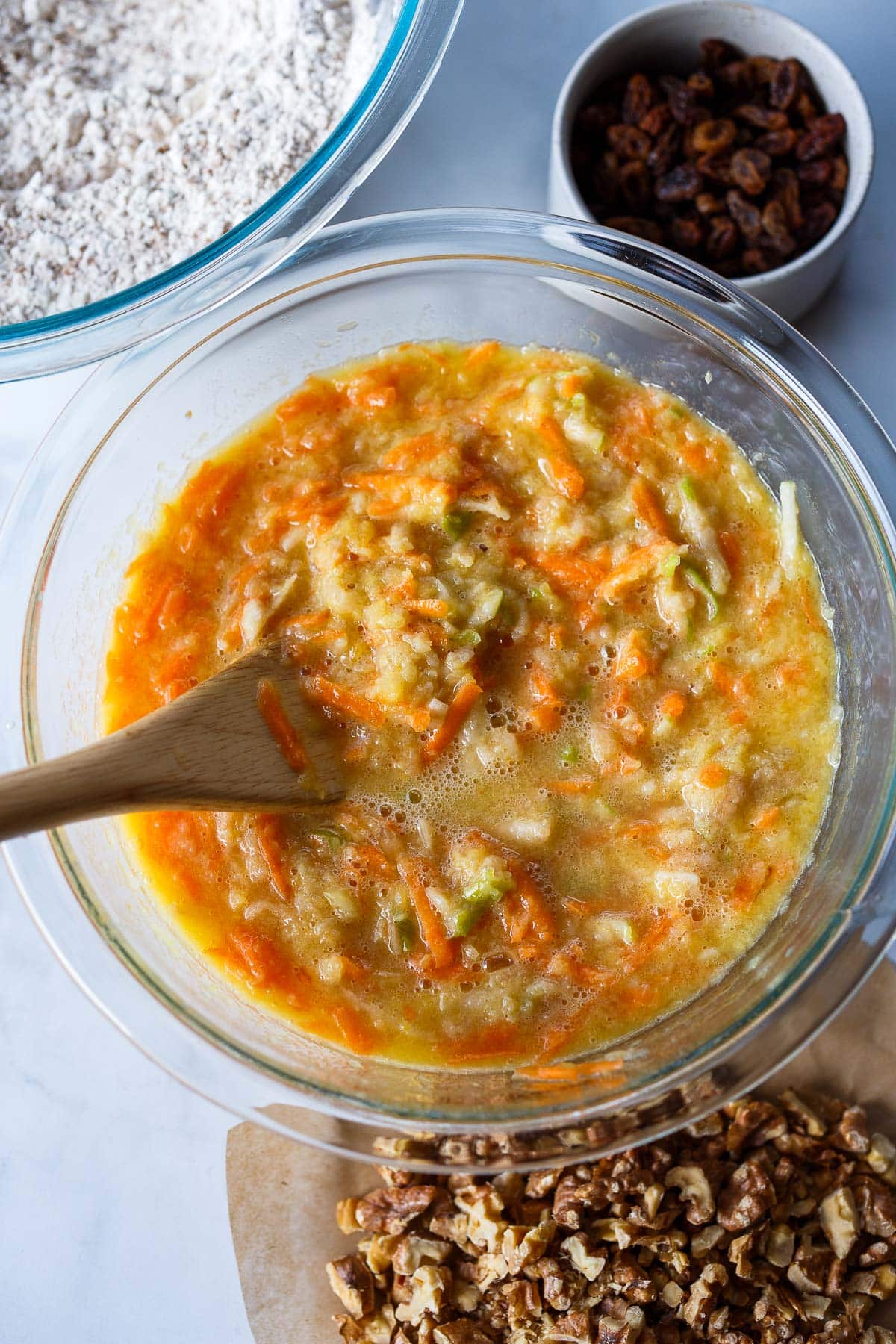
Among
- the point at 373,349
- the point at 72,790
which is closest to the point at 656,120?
the point at 373,349

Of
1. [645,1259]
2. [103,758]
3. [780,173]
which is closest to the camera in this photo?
[103,758]

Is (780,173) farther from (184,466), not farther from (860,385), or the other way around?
(184,466)

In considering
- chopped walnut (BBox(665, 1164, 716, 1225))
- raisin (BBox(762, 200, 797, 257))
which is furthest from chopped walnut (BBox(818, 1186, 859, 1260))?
raisin (BBox(762, 200, 797, 257))

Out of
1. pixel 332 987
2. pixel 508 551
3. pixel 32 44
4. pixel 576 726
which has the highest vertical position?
pixel 32 44

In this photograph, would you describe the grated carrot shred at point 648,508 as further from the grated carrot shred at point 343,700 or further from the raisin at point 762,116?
the raisin at point 762,116

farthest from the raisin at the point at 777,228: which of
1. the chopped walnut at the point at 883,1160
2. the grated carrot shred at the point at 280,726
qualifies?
the chopped walnut at the point at 883,1160

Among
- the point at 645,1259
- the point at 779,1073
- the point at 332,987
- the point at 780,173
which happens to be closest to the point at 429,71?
the point at 780,173

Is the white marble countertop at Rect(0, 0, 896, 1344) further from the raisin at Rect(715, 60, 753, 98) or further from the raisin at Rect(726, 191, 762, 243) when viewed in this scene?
the raisin at Rect(715, 60, 753, 98)
